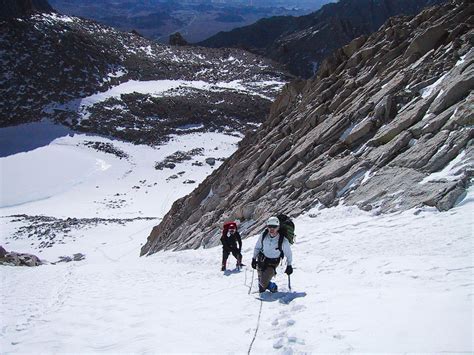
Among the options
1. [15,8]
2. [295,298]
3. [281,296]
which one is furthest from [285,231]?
[15,8]

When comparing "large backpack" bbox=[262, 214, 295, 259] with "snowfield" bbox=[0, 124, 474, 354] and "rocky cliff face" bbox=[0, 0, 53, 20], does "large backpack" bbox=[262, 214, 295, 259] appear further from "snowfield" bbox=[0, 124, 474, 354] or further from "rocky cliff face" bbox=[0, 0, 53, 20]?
"rocky cliff face" bbox=[0, 0, 53, 20]

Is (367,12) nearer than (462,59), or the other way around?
(462,59)

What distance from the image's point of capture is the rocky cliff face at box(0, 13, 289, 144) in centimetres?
8138

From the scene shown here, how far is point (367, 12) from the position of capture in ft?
626

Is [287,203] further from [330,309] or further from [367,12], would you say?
[367,12]

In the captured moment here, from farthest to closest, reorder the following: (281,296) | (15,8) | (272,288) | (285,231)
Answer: (15,8) → (285,231) → (272,288) → (281,296)

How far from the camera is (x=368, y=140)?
16562 mm

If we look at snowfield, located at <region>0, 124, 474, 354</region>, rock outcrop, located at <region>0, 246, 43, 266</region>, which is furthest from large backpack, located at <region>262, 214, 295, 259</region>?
rock outcrop, located at <region>0, 246, 43, 266</region>

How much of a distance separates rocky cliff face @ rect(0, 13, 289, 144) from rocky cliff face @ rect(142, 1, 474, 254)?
54441 millimetres

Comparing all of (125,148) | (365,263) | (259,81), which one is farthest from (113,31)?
(365,263)

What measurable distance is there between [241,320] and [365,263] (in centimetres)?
370

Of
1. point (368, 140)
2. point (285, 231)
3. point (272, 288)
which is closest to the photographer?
point (272, 288)

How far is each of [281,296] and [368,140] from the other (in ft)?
32.4

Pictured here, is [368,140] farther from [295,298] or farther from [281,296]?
[295,298]
